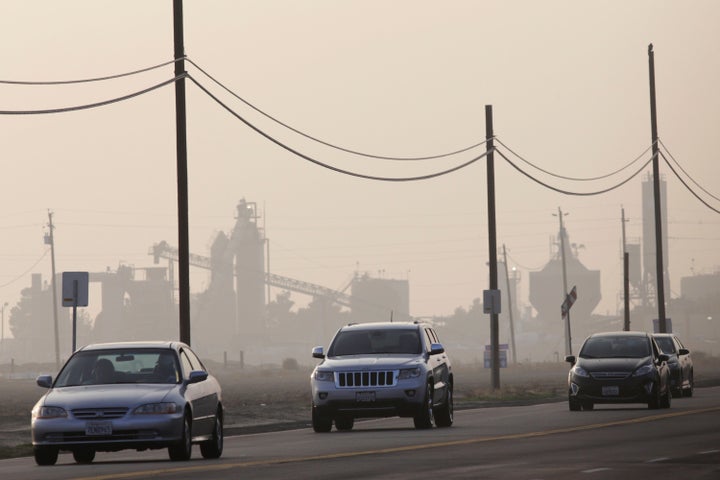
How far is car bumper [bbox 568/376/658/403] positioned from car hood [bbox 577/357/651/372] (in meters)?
0.24

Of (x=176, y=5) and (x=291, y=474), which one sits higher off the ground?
(x=176, y=5)

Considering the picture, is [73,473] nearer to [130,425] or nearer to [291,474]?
[130,425]

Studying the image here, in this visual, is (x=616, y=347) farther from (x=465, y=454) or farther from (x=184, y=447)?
(x=184, y=447)

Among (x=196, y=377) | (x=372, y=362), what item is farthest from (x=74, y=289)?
(x=196, y=377)

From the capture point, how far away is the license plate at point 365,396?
27109mm

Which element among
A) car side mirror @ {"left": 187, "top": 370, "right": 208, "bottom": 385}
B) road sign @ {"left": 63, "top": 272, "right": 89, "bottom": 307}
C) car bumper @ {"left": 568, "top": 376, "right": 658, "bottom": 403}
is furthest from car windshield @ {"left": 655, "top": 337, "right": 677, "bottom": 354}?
car side mirror @ {"left": 187, "top": 370, "right": 208, "bottom": 385}

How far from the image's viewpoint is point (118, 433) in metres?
19.6

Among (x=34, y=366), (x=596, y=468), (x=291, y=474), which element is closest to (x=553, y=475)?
(x=596, y=468)

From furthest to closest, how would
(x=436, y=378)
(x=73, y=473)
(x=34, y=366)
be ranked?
(x=34, y=366) → (x=436, y=378) → (x=73, y=473)

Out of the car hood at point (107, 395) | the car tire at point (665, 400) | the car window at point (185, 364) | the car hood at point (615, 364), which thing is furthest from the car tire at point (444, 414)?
the car hood at point (107, 395)

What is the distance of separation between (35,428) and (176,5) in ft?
53.4

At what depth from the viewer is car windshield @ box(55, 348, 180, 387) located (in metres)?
20.7

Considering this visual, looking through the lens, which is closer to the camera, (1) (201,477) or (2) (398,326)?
(1) (201,477)

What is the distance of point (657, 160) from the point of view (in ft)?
211
